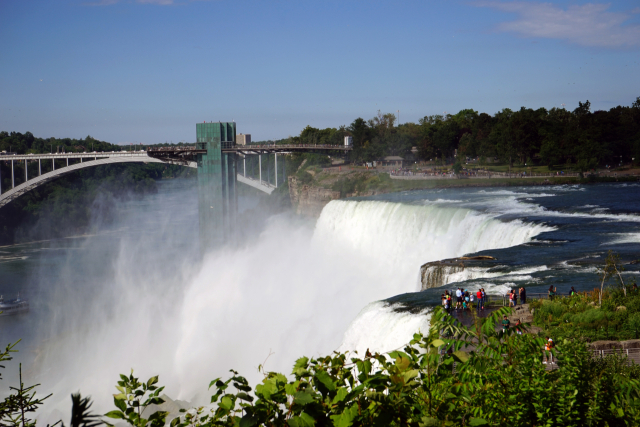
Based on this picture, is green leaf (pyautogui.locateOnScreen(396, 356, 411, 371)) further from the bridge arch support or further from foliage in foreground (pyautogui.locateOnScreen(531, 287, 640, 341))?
the bridge arch support

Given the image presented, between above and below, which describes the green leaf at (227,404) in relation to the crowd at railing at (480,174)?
above

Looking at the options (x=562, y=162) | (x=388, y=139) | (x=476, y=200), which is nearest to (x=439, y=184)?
(x=476, y=200)

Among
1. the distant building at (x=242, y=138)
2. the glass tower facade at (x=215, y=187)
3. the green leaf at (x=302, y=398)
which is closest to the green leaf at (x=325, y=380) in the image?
the green leaf at (x=302, y=398)

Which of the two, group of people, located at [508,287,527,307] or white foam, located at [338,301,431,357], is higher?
group of people, located at [508,287,527,307]

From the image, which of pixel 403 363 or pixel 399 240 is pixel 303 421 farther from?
pixel 399 240

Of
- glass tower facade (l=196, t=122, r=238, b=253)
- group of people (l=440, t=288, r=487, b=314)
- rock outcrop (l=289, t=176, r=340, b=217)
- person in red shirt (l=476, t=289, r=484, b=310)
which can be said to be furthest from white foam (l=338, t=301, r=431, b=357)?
rock outcrop (l=289, t=176, r=340, b=217)

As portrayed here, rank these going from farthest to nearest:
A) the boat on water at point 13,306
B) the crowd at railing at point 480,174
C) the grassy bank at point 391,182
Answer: the crowd at railing at point 480,174 → the grassy bank at point 391,182 → the boat on water at point 13,306

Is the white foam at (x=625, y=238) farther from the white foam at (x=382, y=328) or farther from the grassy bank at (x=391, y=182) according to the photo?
the grassy bank at (x=391, y=182)
